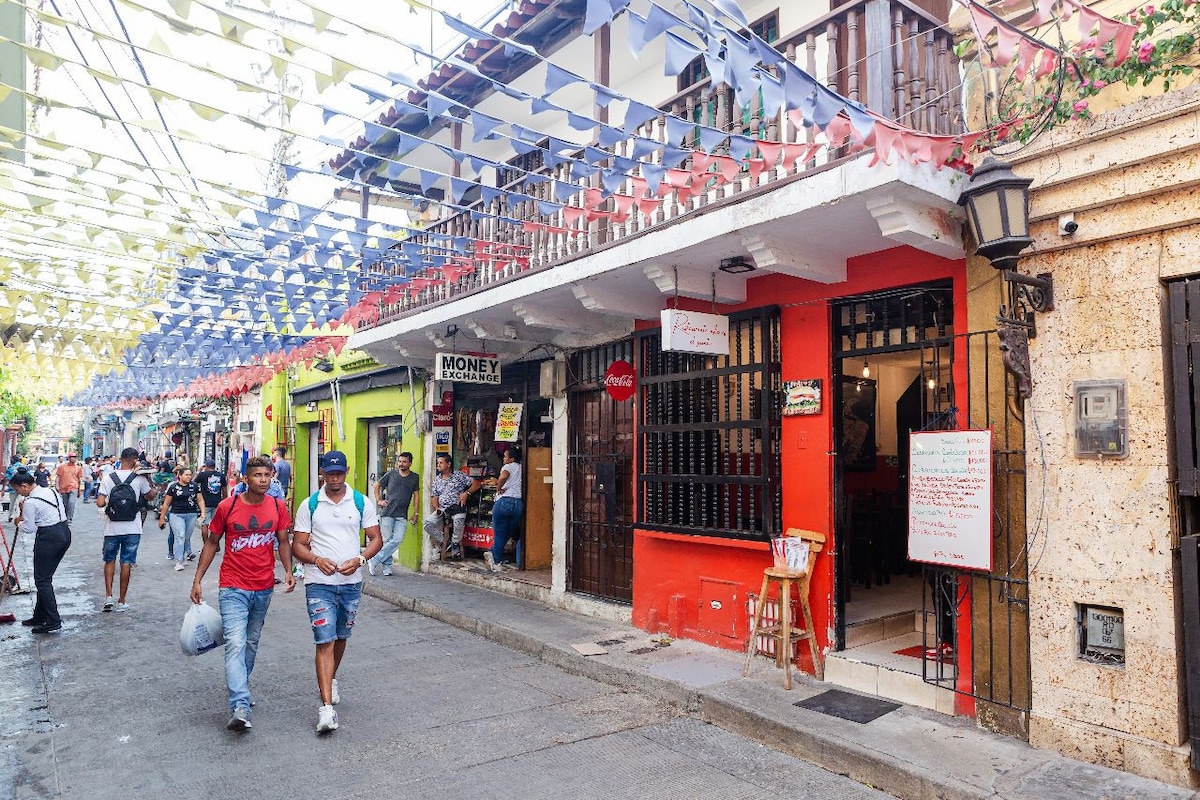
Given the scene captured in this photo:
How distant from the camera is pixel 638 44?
12.2ft

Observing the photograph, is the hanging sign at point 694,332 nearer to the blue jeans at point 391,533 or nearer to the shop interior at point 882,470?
the shop interior at point 882,470

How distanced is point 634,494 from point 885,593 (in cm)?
292

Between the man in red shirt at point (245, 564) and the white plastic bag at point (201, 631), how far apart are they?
0.05 m

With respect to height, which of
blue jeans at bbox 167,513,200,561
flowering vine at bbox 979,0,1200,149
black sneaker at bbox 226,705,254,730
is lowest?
black sneaker at bbox 226,705,254,730

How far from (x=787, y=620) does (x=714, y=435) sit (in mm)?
2035


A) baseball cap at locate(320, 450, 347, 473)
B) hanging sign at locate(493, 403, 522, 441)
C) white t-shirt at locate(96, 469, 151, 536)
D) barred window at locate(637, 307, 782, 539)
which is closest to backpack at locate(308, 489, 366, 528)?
baseball cap at locate(320, 450, 347, 473)

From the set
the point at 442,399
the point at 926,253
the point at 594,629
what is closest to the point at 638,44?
the point at 926,253

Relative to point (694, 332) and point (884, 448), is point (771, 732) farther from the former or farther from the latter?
point (884, 448)

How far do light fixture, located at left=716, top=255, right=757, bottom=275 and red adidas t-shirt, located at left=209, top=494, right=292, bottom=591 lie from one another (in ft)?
14.4

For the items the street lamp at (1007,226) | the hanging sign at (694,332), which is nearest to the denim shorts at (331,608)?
the hanging sign at (694,332)

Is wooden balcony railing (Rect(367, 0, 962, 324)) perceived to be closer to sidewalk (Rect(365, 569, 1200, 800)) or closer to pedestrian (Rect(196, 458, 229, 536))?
sidewalk (Rect(365, 569, 1200, 800))

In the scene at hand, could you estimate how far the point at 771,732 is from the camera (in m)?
5.45

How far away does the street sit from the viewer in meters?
4.59

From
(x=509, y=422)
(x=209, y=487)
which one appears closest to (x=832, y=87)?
(x=509, y=422)
